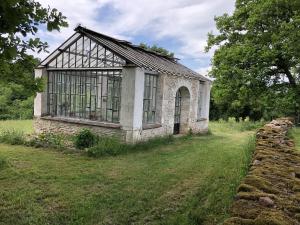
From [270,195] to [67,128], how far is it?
1191cm

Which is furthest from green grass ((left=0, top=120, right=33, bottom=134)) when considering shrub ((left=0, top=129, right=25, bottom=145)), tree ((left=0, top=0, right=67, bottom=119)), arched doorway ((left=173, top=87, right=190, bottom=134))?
tree ((left=0, top=0, right=67, bottom=119))

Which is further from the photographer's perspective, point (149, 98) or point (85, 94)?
point (149, 98)

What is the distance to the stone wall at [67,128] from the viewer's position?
1286 centimetres

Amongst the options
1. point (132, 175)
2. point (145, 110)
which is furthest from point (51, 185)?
point (145, 110)

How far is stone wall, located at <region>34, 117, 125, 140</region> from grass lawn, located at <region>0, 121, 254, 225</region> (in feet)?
5.39

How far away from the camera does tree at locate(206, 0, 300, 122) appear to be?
19.7 m

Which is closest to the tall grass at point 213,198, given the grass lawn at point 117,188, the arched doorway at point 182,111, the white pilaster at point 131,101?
the grass lawn at point 117,188

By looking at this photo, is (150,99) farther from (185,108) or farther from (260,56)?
(260,56)

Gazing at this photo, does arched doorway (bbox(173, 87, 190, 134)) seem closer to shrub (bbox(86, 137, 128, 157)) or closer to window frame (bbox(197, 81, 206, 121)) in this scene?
window frame (bbox(197, 81, 206, 121))

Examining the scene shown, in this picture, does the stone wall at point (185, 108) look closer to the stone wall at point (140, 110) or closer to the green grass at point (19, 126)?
the stone wall at point (140, 110)

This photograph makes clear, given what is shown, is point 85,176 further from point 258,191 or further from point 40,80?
point 258,191

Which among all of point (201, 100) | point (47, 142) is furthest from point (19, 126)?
point (201, 100)

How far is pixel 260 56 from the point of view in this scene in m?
20.2

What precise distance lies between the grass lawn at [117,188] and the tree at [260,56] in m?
10.9
